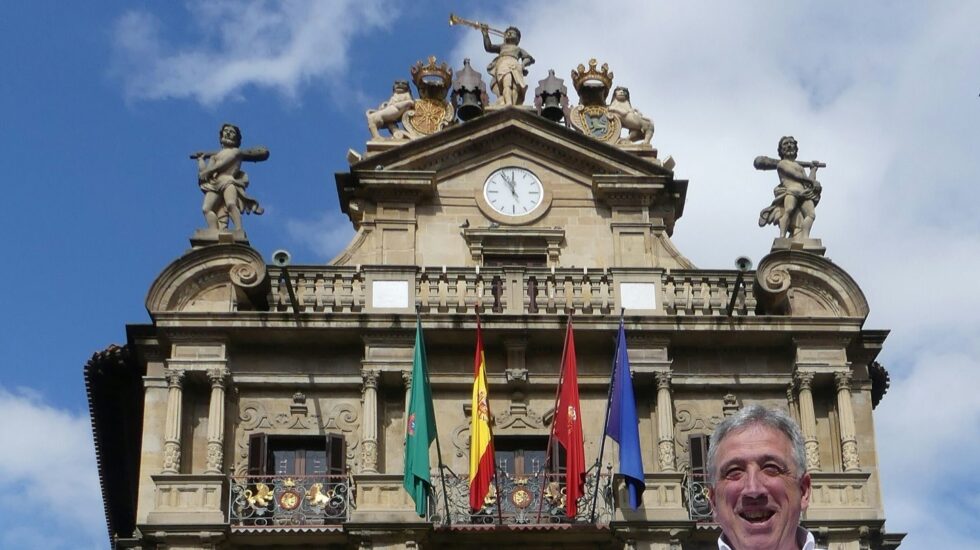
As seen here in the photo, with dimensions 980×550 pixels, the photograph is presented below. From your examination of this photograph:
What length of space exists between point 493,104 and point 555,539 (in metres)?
8.36

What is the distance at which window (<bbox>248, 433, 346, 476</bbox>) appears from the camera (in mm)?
27719

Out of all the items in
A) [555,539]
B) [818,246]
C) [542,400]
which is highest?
[818,246]

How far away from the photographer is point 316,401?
28.5 m

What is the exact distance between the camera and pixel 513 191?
101 feet

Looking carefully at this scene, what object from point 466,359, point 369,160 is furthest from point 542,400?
point 369,160

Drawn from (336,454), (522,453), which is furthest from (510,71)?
(336,454)

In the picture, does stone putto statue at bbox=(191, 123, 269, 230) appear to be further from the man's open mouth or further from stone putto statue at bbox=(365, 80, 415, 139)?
Result: the man's open mouth

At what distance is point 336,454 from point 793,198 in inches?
343

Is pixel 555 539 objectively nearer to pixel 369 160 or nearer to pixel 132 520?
pixel 369 160

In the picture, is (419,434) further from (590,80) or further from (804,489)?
(804,489)

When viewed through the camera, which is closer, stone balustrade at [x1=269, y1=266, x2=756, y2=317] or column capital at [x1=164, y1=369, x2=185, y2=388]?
column capital at [x1=164, y1=369, x2=185, y2=388]

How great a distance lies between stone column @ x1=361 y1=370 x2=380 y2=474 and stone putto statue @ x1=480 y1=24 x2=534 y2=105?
6128mm

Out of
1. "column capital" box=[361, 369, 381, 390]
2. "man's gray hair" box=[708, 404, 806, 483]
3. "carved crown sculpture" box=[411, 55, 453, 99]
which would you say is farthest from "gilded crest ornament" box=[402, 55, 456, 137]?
"man's gray hair" box=[708, 404, 806, 483]

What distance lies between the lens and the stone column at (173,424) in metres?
27.3
